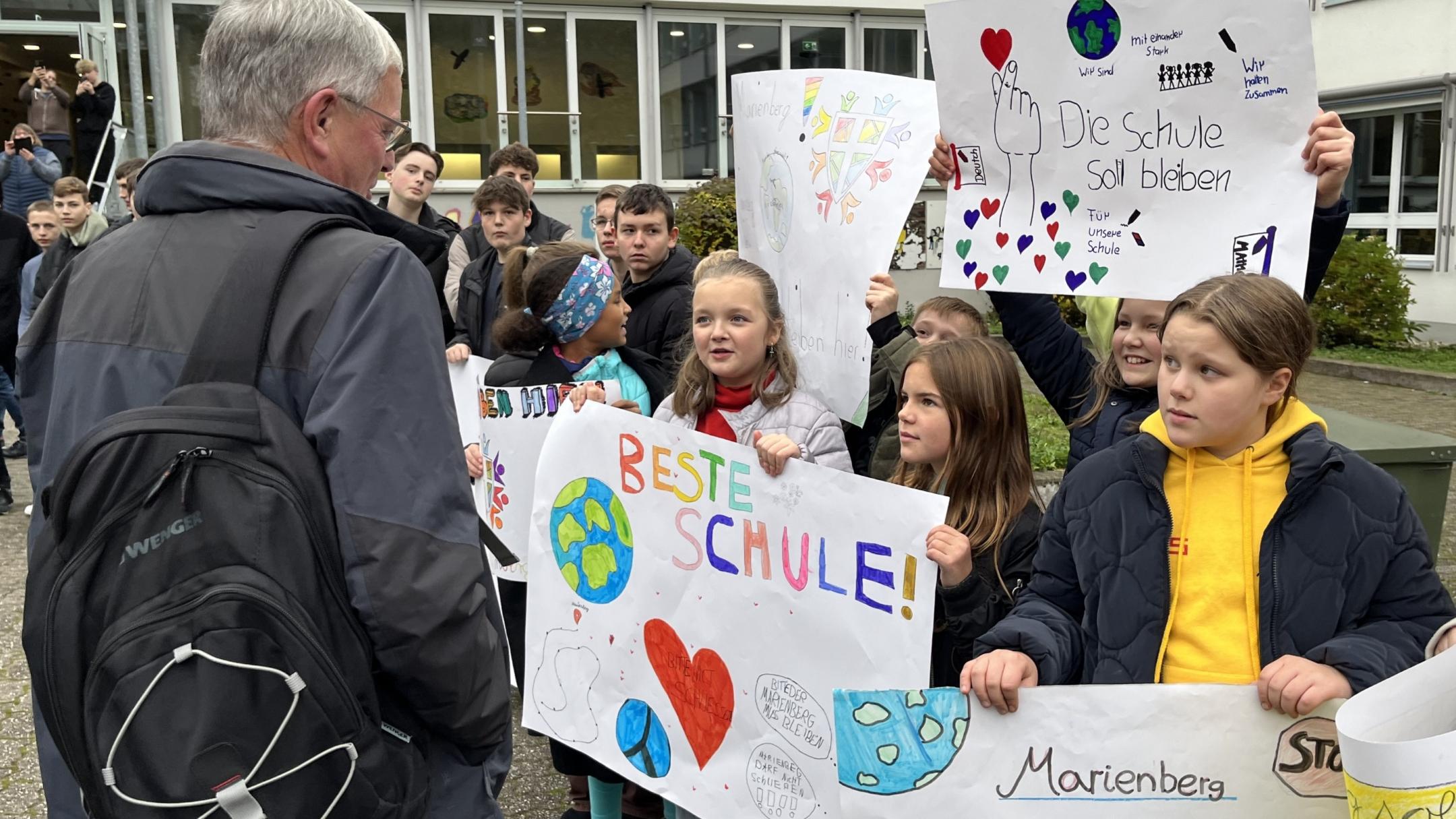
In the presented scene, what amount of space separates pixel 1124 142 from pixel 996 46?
389mm

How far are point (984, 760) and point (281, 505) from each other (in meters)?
1.21

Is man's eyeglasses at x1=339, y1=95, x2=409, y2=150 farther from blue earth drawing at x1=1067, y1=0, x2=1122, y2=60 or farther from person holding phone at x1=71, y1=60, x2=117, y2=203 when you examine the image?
person holding phone at x1=71, y1=60, x2=117, y2=203

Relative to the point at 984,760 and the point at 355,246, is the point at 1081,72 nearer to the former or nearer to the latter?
the point at 984,760

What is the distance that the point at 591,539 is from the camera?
3191 millimetres

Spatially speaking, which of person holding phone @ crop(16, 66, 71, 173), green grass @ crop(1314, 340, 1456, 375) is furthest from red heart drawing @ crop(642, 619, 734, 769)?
person holding phone @ crop(16, 66, 71, 173)

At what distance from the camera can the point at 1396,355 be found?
46.8ft

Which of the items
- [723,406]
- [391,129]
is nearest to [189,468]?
[391,129]

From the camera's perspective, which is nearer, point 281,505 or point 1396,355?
point 281,505

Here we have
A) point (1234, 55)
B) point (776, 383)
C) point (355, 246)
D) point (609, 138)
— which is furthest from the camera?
point (609, 138)

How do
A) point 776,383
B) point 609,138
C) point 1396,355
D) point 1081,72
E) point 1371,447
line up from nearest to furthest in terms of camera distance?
point 1081,72, point 776,383, point 1371,447, point 1396,355, point 609,138

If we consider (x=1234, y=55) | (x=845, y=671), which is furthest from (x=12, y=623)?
(x=1234, y=55)

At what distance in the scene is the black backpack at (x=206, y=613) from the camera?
1.53 meters

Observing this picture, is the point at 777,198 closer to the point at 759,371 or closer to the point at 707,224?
the point at 759,371

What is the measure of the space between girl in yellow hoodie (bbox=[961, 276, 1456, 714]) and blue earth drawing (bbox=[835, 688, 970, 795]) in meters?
0.07
